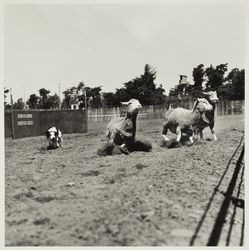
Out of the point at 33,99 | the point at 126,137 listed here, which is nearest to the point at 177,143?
the point at 126,137

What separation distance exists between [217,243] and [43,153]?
485 centimetres

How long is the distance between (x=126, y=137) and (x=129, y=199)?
9.97 feet

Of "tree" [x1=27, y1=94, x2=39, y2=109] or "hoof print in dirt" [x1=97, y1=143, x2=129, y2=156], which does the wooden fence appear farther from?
"hoof print in dirt" [x1=97, y1=143, x2=129, y2=156]

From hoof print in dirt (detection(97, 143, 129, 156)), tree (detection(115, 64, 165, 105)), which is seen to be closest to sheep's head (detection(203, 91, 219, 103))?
hoof print in dirt (detection(97, 143, 129, 156))

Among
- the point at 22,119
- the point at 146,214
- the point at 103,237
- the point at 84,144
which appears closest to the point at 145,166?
the point at 146,214

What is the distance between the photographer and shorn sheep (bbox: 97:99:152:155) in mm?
7145

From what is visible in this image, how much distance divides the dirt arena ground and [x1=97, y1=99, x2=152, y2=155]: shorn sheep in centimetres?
35

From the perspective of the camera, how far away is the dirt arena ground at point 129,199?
3.61 meters

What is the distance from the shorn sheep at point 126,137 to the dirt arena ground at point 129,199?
0.35 m

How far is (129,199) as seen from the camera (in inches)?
168

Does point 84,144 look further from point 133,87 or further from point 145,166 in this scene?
point 133,87

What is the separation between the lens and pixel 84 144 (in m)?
9.02

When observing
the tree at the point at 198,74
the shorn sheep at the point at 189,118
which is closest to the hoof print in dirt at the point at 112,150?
the shorn sheep at the point at 189,118

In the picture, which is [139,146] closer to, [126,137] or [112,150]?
[126,137]
